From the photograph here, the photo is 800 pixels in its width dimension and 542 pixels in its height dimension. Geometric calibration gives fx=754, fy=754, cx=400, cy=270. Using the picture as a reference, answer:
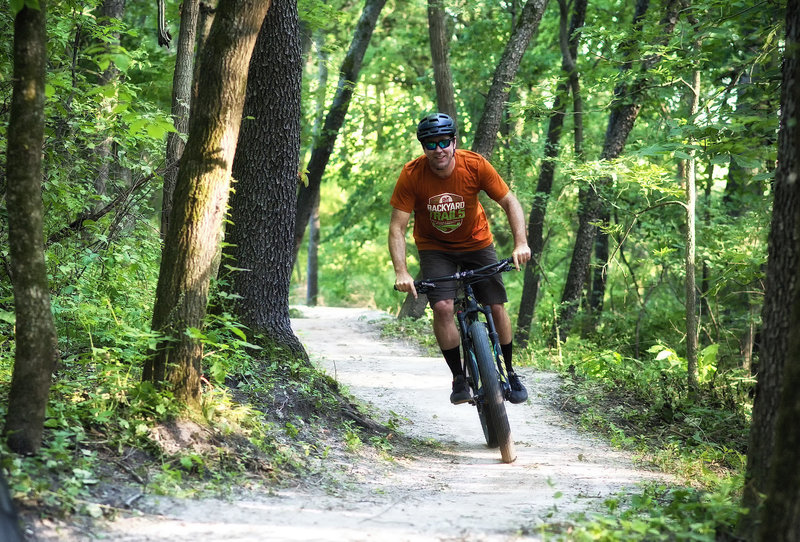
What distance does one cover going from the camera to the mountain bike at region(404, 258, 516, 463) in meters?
5.92

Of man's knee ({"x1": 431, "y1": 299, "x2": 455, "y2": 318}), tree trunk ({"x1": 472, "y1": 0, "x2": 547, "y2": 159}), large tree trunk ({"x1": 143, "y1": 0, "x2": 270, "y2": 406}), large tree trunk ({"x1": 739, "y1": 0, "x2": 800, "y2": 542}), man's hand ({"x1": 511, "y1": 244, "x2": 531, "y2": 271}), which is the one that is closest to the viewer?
large tree trunk ({"x1": 739, "y1": 0, "x2": 800, "y2": 542})

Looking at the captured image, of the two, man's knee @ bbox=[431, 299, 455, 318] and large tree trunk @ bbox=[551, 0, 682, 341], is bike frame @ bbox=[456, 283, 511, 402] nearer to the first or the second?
man's knee @ bbox=[431, 299, 455, 318]

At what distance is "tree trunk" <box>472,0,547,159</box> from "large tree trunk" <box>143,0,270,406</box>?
876 cm

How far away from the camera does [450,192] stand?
20.0 ft

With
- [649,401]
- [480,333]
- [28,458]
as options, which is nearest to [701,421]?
[649,401]

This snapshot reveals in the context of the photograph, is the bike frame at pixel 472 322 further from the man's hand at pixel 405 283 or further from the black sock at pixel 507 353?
the man's hand at pixel 405 283

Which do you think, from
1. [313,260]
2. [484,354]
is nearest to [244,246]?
[484,354]

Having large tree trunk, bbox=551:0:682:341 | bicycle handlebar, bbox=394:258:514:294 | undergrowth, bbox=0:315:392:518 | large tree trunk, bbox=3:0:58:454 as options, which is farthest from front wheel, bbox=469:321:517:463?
large tree trunk, bbox=551:0:682:341

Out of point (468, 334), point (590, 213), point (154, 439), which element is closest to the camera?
point (154, 439)

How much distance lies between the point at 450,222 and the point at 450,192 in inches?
9.9

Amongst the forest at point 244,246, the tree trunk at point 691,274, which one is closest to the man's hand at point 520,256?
the forest at point 244,246

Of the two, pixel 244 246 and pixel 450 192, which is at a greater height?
pixel 450 192

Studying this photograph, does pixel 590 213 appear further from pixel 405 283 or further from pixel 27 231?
pixel 27 231

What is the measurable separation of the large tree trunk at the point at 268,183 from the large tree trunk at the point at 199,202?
194 cm
